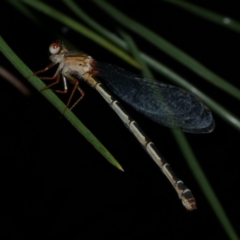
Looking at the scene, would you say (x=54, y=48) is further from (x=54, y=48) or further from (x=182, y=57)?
(x=182, y=57)

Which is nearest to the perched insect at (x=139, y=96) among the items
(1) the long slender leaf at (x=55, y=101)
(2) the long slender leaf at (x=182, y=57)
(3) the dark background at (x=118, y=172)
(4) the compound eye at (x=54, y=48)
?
(4) the compound eye at (x=54, y=48)

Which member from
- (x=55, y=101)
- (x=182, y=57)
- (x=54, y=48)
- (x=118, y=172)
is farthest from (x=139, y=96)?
(x=118, y=172)

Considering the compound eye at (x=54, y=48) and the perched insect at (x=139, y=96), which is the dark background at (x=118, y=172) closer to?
the perched insect at (x=139, y=96)

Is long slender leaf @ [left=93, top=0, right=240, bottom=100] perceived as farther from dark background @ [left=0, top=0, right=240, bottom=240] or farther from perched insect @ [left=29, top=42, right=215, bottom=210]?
dark background @ [left=0, top=0, right=240, bottom=240]

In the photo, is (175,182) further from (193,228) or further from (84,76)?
(193,228)

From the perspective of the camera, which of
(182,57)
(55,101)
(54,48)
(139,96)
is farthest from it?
(139,96)

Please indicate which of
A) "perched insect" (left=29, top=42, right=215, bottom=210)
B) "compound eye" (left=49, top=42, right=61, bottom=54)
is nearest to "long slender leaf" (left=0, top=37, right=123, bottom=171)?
"perched insect" (left=29, top=42, right=215, bottom=210)
